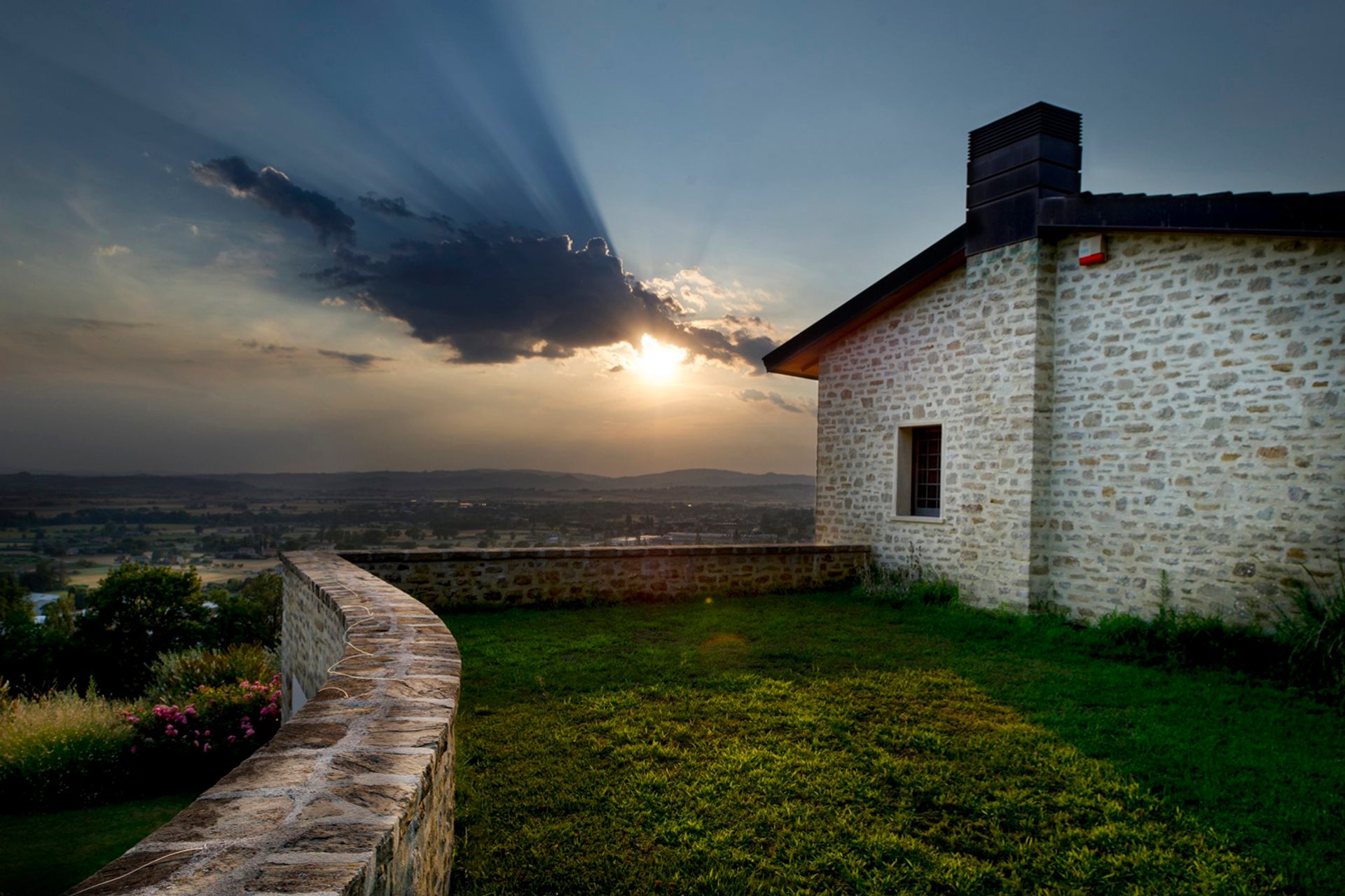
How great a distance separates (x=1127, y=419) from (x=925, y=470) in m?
3.27

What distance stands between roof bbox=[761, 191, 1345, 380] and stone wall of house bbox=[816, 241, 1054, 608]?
31 centimetres

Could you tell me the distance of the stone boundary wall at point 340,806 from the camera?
1.49 metres

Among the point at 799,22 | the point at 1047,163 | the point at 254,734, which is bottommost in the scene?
the point at 254,734

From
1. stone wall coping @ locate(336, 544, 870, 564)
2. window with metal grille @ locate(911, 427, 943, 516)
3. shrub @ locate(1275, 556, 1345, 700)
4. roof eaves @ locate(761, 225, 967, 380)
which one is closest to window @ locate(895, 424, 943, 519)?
window with metal grille @ locate(911, 427, 943, 516)

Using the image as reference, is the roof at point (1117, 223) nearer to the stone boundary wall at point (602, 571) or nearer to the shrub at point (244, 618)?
the stone boundary wall at point (602, 571)

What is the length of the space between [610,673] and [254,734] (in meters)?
7.18

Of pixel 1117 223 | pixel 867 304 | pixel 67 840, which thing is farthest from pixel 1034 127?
pixel 67 840

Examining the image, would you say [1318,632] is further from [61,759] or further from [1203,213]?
[61,759]

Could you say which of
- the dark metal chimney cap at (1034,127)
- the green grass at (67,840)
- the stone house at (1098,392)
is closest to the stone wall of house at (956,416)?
the stone house at (1098,392)

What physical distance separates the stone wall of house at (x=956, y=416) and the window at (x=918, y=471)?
0.46 feet

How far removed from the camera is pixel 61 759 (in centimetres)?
948

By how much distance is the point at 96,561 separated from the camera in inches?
675

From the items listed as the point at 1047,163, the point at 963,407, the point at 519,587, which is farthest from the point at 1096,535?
the point at 519,587

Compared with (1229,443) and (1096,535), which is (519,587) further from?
(1229,443)
